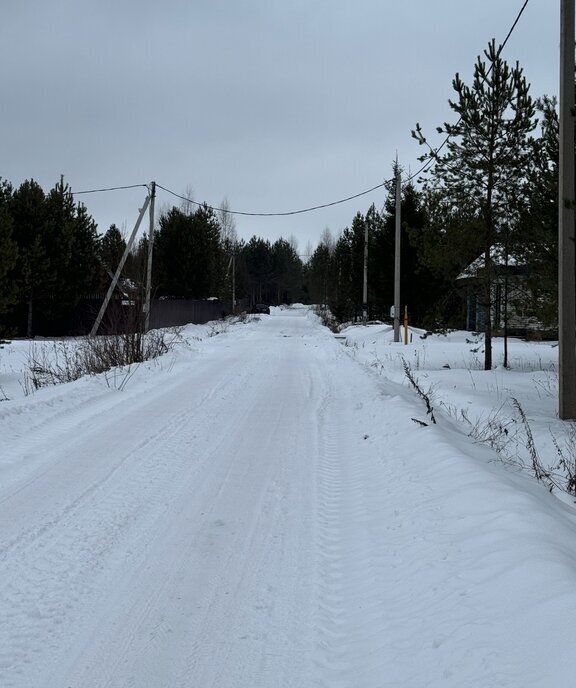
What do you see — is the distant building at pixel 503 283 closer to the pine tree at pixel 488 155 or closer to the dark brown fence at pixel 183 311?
the pine tree at pixel 488 155

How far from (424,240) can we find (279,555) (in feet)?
43.4

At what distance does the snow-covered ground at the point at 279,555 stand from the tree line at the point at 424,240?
7.78 meters

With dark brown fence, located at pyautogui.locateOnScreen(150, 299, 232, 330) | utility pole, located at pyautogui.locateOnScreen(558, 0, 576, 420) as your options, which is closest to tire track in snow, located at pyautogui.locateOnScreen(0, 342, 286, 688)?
utility pole, located at pyautogui.locateOnScreen(558, 0, 576, 420)

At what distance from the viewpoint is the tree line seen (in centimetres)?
1341

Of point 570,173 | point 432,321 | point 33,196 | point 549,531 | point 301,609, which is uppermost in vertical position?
point 33,196

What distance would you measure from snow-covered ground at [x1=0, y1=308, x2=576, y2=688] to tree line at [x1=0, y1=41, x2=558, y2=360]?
778cm

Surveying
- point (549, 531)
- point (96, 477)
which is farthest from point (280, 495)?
point (549, 531)

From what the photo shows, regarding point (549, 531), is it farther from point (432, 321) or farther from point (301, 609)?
point (432, 321)

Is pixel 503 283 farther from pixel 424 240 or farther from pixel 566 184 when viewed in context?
pixel 566 184

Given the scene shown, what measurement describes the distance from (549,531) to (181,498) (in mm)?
2816

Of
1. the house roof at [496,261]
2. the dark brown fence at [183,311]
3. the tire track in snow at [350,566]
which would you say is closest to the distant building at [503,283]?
the house roof at [496,261]

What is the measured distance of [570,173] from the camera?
8.66m

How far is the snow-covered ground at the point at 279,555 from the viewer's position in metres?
2.57

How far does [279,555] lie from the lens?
380cm
